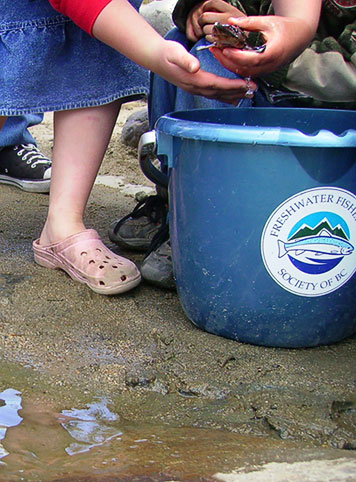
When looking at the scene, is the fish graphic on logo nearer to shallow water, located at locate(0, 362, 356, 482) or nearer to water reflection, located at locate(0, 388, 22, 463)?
shallow water, located at locate(0, 362, 356, 482)

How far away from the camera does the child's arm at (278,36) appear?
5.23ft

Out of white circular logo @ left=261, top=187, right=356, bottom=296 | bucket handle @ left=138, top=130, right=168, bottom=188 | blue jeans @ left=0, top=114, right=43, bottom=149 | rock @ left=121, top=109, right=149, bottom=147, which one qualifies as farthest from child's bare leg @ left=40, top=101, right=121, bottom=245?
rock @ left=121, top=109, right=149, bottom=147

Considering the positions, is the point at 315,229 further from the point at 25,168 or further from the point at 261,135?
the point at 25,168

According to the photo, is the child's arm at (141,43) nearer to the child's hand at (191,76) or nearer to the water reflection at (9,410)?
the child's hand at (191,76)

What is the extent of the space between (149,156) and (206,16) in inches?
17.4

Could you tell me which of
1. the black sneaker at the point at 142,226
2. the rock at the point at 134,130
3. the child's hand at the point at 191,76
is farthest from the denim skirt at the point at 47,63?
the rock at the point at 134,130

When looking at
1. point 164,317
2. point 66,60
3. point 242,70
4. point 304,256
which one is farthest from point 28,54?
point 304,256

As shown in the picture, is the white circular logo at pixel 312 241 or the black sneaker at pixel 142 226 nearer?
the white circular logo at pixel 312 241

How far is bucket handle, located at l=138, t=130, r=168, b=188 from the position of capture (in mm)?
1843

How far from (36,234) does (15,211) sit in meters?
0.30

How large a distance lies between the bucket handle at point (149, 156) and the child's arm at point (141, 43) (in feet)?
0.59

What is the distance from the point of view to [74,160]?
80.1 inches

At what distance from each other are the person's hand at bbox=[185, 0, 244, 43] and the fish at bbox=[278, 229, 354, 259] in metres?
0.67

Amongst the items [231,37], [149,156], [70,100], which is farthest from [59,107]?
[231,37]
